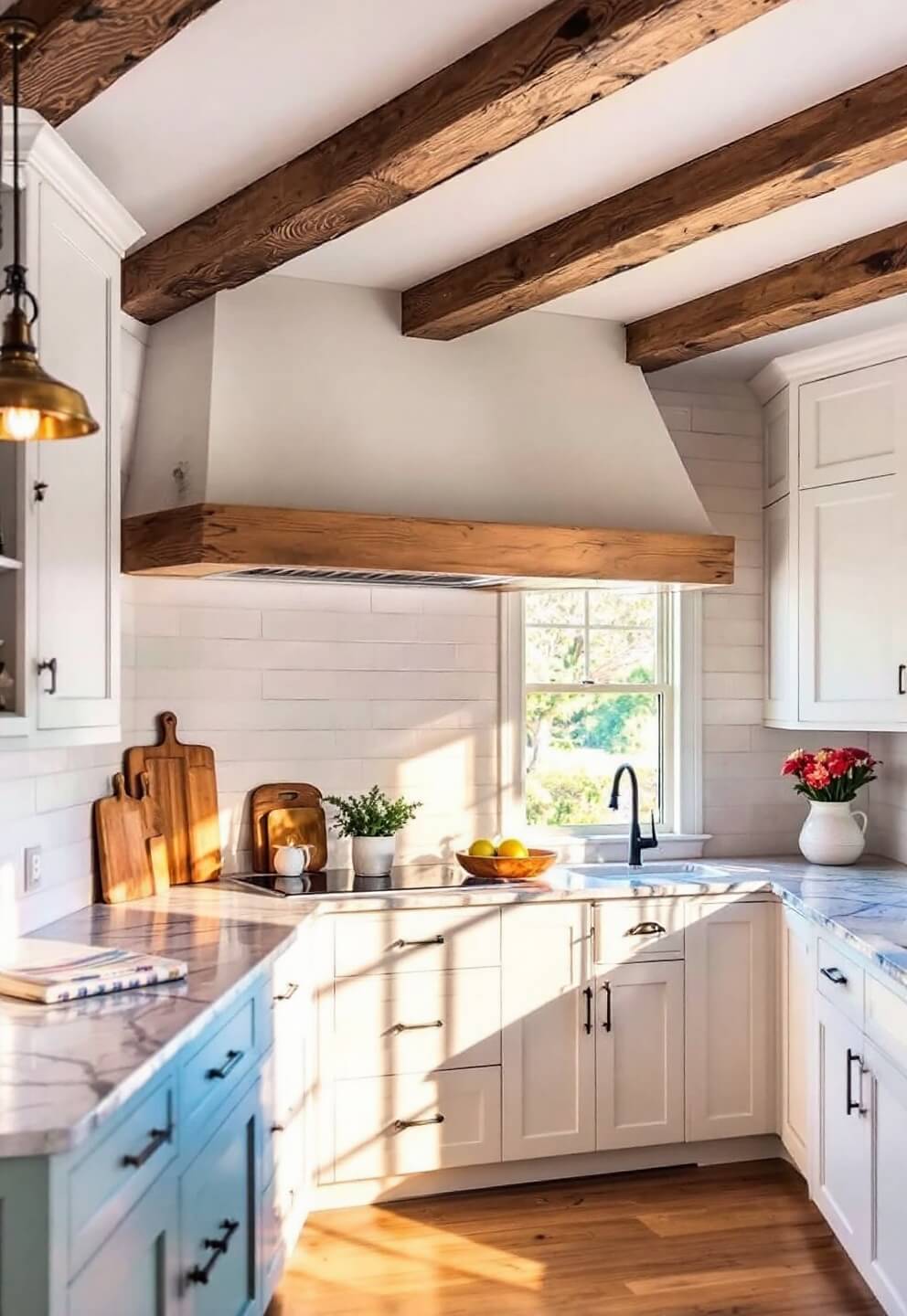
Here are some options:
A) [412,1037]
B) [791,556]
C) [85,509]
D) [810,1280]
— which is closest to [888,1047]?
[810,1280]

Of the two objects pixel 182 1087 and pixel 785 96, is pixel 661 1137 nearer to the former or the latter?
pixel 182 1087

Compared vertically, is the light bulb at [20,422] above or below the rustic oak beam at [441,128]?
below

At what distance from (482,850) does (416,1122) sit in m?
0.82

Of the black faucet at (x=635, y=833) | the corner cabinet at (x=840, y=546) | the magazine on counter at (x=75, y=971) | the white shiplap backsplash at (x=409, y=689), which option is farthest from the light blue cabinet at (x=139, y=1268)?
the corner cabinet at (x=840, y=546)

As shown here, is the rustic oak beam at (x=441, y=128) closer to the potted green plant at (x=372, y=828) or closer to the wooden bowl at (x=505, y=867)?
the potted green plant at (x=372, y=828)

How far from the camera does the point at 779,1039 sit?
3838 mm

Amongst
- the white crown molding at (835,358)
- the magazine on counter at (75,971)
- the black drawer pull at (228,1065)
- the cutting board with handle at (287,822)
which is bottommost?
the black drawer pull at (228,1065)

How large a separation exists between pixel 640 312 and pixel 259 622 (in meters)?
1.53

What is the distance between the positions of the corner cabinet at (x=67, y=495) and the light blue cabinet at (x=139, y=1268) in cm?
92

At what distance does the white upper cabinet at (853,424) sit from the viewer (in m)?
3.85

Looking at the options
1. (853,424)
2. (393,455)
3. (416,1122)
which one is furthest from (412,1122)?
(853,424)

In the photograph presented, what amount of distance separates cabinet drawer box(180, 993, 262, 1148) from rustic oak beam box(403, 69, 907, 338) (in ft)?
6.35

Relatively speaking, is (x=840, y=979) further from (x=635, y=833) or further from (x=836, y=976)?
(x=635, y=833)

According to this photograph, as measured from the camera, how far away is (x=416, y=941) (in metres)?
3.58
